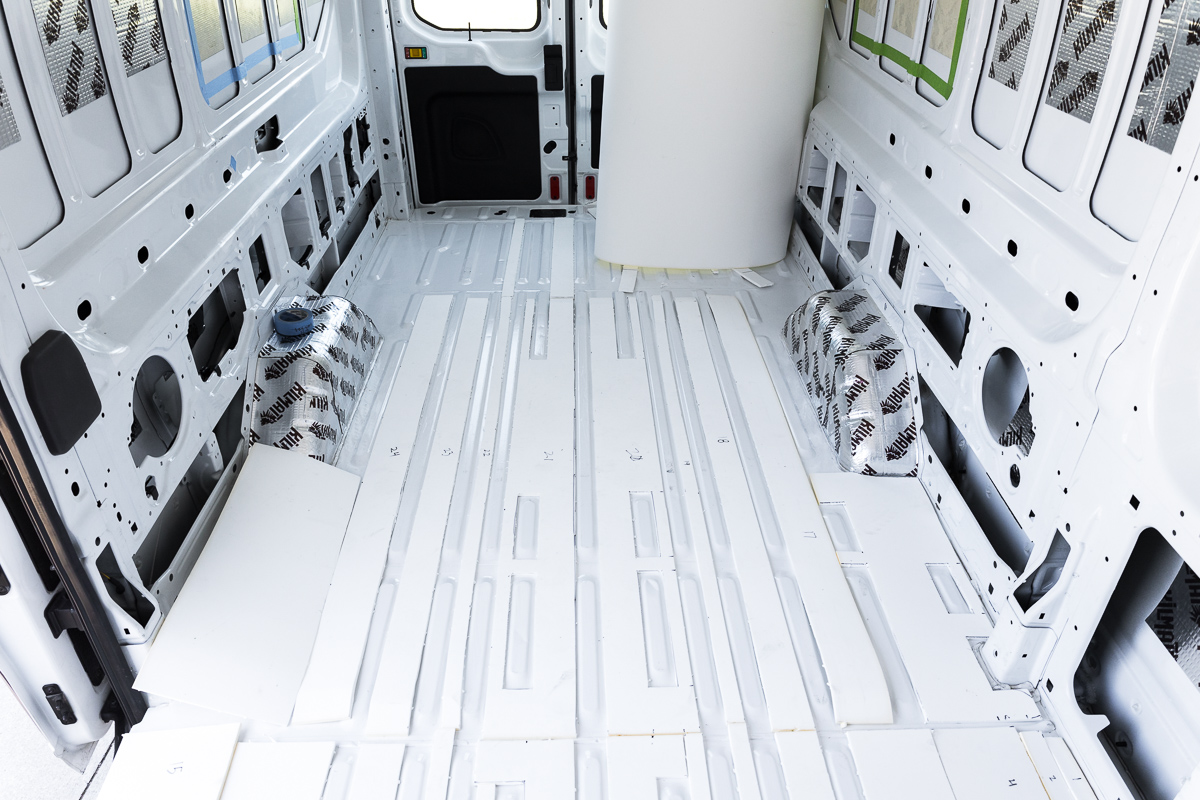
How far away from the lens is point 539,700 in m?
1.94

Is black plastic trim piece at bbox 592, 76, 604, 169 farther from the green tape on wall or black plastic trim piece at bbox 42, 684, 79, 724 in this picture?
black plastic trim piece at bbox 42, 684, 79, 724

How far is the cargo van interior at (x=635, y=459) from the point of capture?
1.68m

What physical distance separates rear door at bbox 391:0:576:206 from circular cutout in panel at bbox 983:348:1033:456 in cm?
301

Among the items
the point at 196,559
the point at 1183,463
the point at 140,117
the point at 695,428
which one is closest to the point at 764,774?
the point at 1183,463

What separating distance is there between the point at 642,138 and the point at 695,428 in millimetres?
1556

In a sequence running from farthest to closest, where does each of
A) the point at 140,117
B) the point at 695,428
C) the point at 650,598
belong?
the point at 695,428
the point at 650,598
the point at 140,117

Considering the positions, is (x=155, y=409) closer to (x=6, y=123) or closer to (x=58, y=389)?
(x=58, y=389)

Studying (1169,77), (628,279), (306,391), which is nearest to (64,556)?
(306,391)

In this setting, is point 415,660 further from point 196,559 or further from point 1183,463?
point 1183,463

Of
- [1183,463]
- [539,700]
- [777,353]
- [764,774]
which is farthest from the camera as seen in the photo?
[777,353]

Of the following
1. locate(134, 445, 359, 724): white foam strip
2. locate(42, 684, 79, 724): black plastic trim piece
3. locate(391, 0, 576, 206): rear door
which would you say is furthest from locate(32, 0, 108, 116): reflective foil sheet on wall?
locate(391, 0, 576, 206): rear door

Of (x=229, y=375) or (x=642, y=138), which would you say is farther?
(x=642, y=138)

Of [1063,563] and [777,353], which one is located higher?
[1063,563]

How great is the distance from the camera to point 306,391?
269 cm
